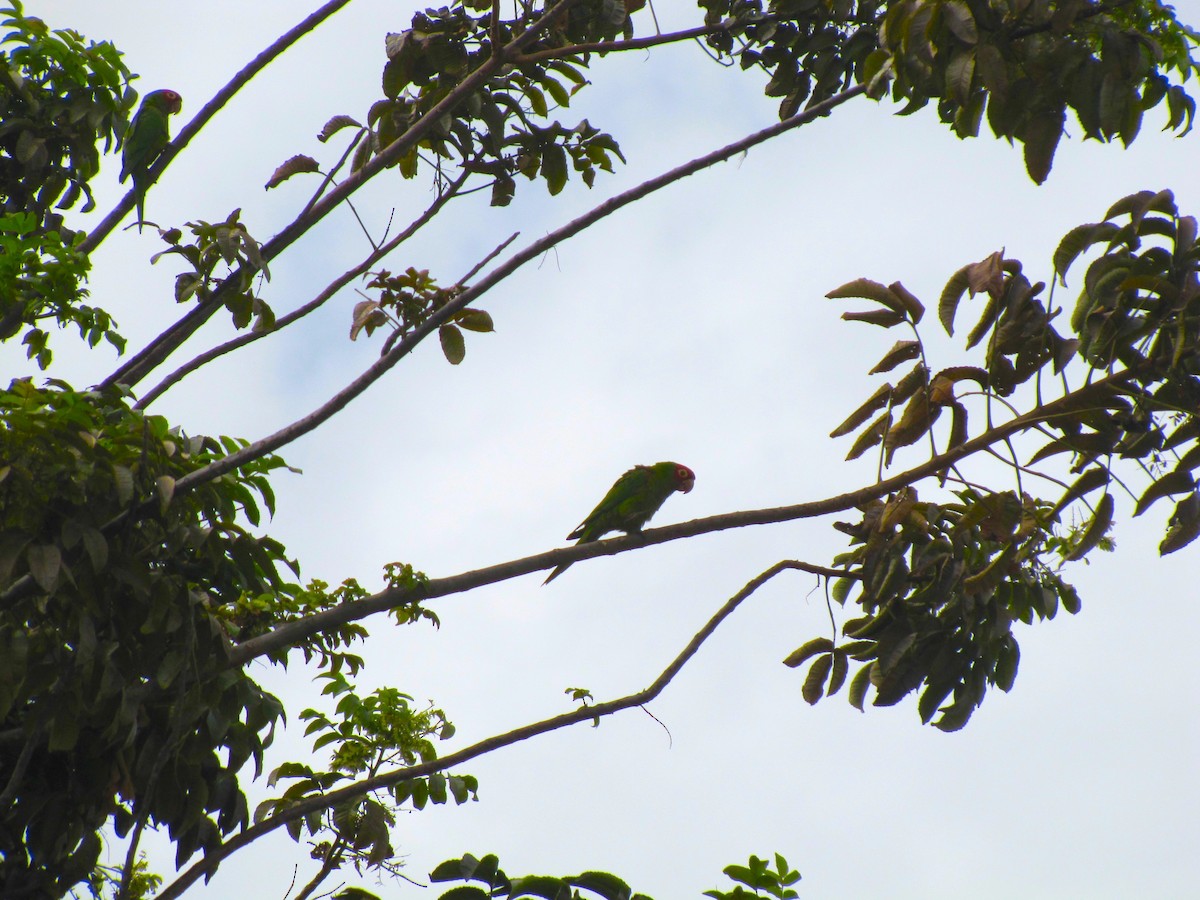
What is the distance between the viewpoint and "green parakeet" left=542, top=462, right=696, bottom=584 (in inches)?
226

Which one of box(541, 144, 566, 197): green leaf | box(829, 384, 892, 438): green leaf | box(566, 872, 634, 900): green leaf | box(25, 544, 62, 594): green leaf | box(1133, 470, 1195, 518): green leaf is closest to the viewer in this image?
box(25, 544, 62, 594): green leaf

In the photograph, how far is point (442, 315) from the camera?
3.51 metres

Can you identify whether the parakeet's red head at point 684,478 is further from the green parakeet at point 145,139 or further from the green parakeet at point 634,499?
A: the green parakeet at point 145,139

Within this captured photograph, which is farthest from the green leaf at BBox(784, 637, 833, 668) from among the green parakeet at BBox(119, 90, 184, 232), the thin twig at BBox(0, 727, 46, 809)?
the green parakeet at BBox(119, 90, 184, 232)

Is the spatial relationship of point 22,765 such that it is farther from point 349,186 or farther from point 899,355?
point 899,355

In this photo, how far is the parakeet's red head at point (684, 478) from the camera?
6023 mm

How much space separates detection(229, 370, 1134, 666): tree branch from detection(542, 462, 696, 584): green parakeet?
2129mm

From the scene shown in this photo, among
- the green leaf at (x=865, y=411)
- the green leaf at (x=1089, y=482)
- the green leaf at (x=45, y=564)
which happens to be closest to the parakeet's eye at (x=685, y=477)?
the green leaf at (x=865, y=411)

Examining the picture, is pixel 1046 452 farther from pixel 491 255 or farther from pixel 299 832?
pixel 299 832

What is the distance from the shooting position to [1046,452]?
361 centimetres

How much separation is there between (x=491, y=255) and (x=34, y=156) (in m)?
2.05

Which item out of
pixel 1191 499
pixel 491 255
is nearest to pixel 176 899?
pixel 491 255

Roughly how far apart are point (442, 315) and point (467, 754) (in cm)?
138

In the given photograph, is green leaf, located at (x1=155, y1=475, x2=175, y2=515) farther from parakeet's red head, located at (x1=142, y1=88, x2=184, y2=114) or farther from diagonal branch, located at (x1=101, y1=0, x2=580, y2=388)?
parakeet's red head, located at (x1=142, y1=88, x2=184, y2=114)
